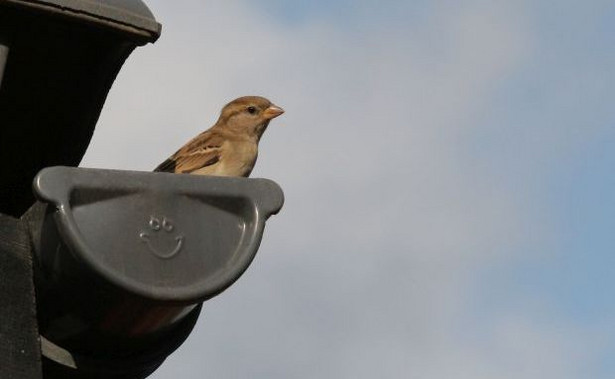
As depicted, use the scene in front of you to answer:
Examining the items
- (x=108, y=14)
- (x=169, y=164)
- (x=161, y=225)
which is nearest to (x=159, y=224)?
(x=161, y=225)

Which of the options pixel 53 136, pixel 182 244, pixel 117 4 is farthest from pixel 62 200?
pixel 53 136

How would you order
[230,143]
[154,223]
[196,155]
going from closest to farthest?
[154,223] → [196,155] → [230,143]

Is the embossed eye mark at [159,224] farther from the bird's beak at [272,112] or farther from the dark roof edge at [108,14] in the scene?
the bird's beak at [272,112]

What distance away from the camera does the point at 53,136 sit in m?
2.48

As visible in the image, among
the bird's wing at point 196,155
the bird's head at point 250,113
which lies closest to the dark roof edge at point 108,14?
the bird's wing at point 196,155

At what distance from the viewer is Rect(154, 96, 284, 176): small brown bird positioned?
7.72 metres

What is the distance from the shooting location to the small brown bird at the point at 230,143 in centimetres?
772

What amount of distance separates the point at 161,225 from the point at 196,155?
563 centimetres

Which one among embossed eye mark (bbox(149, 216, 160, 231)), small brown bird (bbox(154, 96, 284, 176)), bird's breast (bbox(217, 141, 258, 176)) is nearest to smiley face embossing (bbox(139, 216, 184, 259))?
embossed eye mark (bbox(149, 216, 160, 231))

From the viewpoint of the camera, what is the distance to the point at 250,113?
8.85 meters

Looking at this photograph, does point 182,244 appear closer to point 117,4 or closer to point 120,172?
point 120,172

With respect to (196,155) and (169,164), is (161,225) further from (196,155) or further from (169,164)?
(169,164)

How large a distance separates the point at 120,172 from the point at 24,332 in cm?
29

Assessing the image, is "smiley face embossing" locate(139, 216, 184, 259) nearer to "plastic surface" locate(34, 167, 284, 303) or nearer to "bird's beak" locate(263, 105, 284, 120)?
"plastic surface" locate(34, 167, 284, 303)
